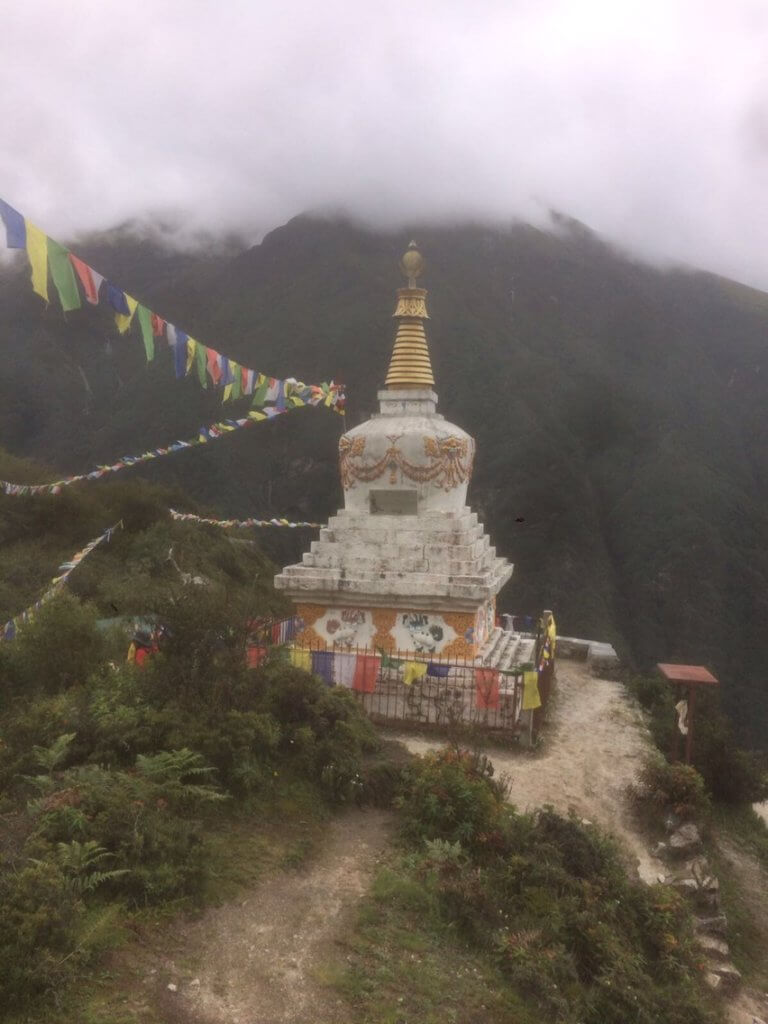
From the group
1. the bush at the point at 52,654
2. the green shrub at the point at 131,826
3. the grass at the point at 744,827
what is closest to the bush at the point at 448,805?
the green shrub at the point at 131,826

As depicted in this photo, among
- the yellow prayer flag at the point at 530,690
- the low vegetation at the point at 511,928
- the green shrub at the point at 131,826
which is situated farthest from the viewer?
the yellow prayer flag at the point at 530,690

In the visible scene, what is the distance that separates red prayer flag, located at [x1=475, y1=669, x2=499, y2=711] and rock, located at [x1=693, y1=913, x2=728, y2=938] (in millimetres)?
4008

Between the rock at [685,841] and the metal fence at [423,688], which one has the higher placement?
the metal fence at [423,688]

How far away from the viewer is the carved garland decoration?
13305 mm

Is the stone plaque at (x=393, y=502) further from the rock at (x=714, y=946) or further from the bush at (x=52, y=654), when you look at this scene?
the rock at (x=714, y=946)

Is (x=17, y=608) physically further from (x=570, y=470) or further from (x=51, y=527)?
(x=570, y=470)

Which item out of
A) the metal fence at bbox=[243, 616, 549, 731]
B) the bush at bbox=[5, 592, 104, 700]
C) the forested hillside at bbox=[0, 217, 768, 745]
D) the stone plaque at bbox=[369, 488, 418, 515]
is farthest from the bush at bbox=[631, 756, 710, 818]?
the forested hillside at bbox=[0, 217, 768, 745]

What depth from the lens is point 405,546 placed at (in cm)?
1265

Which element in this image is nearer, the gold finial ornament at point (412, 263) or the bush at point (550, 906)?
the bush at point (550, 906)

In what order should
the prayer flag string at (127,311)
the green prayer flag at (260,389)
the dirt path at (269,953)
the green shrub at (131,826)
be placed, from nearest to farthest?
1. the dirt path at (269,953)
2. the green shrub at (131,826)
3. the prayer flag string at (127,311)
4. the green prayer flag at (260,389)

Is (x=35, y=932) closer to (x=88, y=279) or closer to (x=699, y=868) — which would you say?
(x=699, y=868)

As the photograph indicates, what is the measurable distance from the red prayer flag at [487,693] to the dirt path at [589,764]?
2.24ft

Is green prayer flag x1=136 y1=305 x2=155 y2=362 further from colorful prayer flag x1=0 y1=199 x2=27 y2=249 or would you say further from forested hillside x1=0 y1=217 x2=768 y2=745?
forested hillside x1=0 y1=217 x2=768 y2=745

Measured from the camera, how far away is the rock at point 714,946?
6.64m
